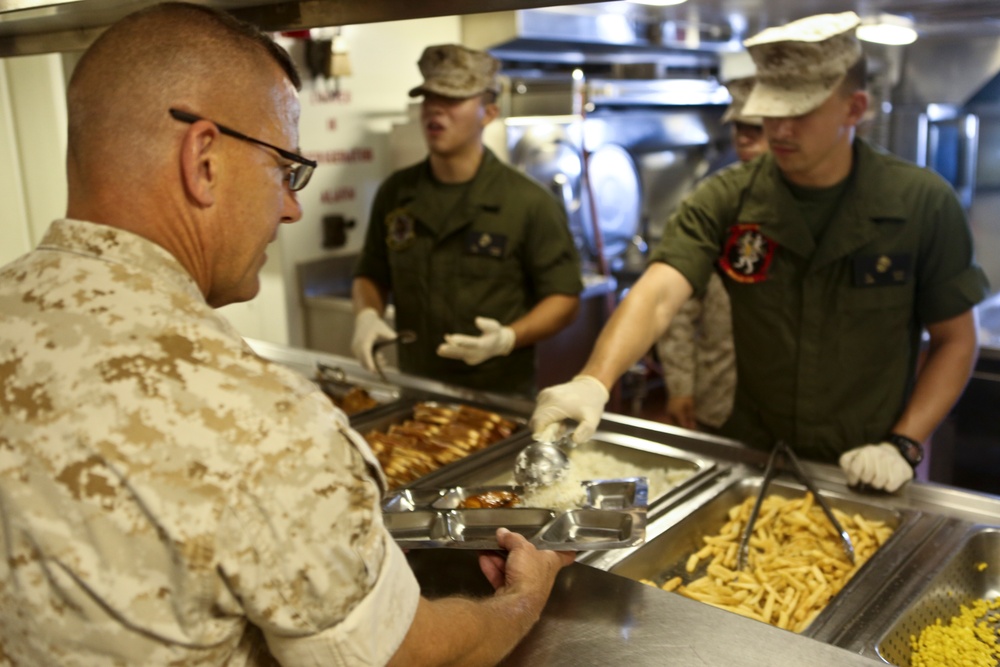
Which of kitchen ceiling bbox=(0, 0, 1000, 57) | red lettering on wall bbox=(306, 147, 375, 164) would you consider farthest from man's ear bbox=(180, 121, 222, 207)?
red lettering on wall bbox=(306, 147, 375, 164)

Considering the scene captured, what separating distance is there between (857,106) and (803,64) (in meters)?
0.19

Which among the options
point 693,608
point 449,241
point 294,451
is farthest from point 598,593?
point 449,241

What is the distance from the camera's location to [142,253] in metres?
0.99

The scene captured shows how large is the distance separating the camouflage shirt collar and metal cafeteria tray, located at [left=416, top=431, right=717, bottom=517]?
1111 mm

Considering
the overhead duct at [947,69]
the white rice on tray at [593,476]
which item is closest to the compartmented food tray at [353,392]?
the white rice on tray at [593,476]

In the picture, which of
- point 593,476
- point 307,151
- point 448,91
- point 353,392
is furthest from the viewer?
point 307,151

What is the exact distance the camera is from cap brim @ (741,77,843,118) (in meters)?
2.14

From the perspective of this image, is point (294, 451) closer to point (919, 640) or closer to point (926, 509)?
point (919, 640)

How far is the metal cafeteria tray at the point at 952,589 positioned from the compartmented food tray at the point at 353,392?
59.5 inches

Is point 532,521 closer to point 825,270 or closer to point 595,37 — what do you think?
point 825,270

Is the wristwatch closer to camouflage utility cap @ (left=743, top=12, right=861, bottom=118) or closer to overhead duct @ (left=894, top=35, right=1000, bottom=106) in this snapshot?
camouflage utility cap @ (left=743, top=12, right=861, bottom=118)

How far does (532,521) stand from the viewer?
1604 millimetres

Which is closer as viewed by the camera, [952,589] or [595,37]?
[952,589]

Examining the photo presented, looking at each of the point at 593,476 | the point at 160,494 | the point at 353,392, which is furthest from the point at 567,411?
the point at 160,494
